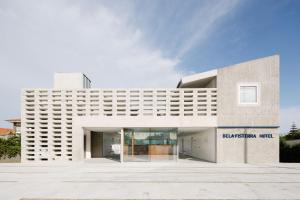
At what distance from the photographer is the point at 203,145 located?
22.8 m

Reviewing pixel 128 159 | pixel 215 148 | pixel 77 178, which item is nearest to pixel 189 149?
pixel 215 148

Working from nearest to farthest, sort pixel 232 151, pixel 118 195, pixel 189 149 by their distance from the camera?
pixel 118 195, pixel 232 151, pixel 189 149

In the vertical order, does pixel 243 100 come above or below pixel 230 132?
above

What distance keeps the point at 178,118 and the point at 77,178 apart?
9874 millimetres

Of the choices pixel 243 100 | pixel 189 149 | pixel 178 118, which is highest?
pixel 243 100

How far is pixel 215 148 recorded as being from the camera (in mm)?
18844

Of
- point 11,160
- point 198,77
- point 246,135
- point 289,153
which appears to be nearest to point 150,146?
point 198,77

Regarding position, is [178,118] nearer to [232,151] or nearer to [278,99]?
[232,151]

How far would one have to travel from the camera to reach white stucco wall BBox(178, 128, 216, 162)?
19.7 m

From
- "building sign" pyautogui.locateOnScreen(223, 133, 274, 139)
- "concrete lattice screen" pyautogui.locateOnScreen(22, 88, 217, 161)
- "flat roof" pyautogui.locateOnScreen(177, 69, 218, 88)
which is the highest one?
"flat roof" pyautogui.locateOnScreen(177, 69, 218, 88)

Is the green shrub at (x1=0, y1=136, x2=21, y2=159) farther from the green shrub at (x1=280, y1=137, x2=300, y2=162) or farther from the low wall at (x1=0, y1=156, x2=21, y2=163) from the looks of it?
Answer: the green shrub at (x1=280, y1=137, x2=300, y2=162)

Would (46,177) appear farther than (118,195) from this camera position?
Yes

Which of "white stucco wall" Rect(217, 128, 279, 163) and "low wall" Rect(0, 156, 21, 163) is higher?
"white stucco wall" Rect(217, 128, 279, 163)

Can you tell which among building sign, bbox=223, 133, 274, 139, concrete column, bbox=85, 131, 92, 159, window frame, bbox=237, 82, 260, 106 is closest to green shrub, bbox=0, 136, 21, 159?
concrete column, bbox=85, 131, 92, 159
